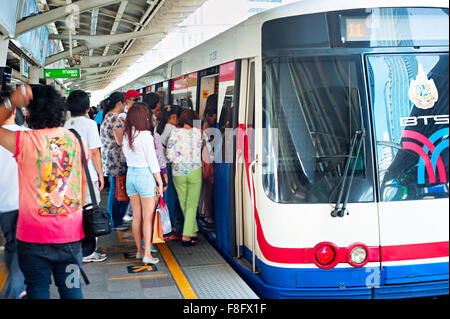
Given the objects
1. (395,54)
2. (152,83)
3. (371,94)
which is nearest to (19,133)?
(371,94)

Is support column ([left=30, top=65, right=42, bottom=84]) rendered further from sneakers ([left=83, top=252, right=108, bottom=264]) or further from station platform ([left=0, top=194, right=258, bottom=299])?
sneakers ([left=83, top=252, right=108, bottom=264])

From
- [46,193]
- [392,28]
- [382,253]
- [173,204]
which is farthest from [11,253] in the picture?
[392,28]

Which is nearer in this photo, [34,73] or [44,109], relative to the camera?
[44,109]

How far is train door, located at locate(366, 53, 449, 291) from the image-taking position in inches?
148

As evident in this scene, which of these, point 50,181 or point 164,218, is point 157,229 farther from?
point 50,181

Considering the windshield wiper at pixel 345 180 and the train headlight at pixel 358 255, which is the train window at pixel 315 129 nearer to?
the windshield wiper at pixel 345 180

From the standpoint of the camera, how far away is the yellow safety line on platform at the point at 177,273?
4035 millimetres

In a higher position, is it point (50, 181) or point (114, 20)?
point (114, 20)

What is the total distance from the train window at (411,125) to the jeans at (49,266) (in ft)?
7.54

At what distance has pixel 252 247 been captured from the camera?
4324 millimetres

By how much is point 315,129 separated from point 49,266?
2140mm

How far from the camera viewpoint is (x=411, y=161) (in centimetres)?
375

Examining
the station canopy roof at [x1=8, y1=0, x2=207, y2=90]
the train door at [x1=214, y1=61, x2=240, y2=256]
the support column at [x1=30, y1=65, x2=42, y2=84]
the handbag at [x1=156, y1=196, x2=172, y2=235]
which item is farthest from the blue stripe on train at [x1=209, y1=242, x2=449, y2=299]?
the support column at [x1=30, y1=65, x2=42, y2=84]

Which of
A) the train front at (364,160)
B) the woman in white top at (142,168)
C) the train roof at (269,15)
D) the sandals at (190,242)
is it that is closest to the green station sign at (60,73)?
the sandals at (190,242)
